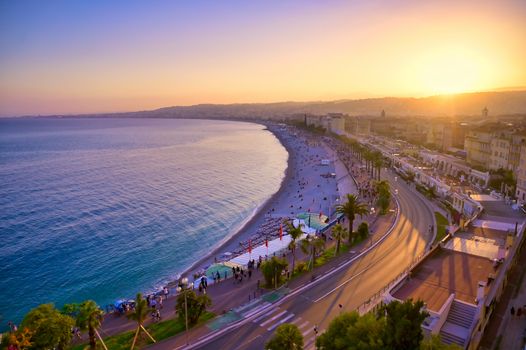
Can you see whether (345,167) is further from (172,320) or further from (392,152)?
(172,320)

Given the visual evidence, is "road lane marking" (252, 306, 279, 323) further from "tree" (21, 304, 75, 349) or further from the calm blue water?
the calm blue water

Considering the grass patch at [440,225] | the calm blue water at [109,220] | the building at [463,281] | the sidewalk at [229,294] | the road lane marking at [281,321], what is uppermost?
the building at [463,281]

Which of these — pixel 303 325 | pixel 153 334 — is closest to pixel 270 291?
pixel 303 325

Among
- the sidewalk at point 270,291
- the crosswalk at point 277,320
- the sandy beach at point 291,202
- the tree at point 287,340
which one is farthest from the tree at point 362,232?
the tree at point 287,340

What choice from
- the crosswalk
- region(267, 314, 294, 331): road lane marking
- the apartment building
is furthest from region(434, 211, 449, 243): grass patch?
region(267, 314, 294, 331): road lane marking

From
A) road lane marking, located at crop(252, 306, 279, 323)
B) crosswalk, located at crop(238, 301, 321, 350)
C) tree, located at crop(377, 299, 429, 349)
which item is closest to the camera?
tree, located at crop(377, 299, 429, 349)

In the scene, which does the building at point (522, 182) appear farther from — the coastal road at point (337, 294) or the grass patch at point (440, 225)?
the coastal road at point (337, 294)
